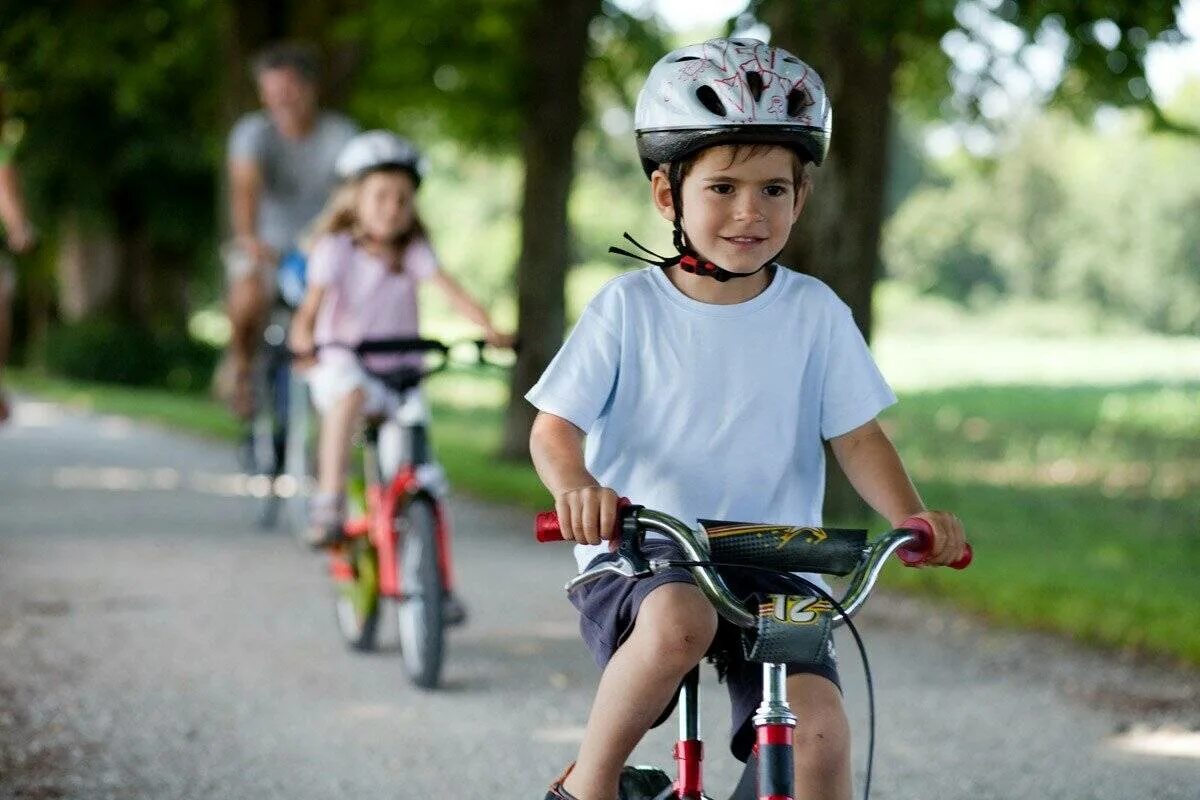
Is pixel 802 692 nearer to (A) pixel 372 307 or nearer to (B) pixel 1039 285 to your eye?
(A) pixel 372 307

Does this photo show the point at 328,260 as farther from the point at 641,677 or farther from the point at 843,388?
the point at 641,677

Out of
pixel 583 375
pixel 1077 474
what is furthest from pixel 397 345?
pixel 1077 474

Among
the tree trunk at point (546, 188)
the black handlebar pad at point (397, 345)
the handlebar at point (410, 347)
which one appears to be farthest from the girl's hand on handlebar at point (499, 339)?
the tree trunk at point (546, 188)

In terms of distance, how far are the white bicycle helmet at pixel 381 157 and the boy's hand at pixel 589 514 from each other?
4066mm

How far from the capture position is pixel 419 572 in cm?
643

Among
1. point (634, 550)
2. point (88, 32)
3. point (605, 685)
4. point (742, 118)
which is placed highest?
point (88, 32)

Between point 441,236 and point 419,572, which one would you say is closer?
point 419,572

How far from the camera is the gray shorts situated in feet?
10.2

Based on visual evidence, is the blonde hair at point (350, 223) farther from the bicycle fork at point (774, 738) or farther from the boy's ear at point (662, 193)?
the bicycle fork at point (774, 738)

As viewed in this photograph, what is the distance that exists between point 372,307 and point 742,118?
4.04m

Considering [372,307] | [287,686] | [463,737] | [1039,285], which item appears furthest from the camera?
[1039,285]

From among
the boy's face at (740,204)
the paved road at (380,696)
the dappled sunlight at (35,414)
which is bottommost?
the dappled sunlight at (35,414)

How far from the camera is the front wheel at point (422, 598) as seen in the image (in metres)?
6.30

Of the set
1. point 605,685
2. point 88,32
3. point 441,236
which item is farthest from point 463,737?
point 441,236
